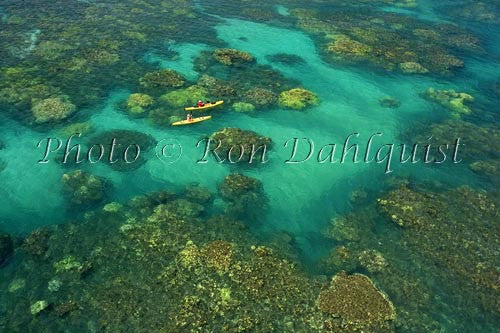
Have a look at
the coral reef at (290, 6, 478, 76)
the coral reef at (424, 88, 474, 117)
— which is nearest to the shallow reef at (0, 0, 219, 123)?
the coral reef at (290, 6, 478, 76)

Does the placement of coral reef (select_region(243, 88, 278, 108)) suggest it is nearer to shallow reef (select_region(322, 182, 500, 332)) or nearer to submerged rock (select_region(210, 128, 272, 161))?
submerged rock (select_region(210, 128, 272, 161))

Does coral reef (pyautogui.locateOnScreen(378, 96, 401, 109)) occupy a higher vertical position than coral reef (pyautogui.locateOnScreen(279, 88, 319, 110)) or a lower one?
higher

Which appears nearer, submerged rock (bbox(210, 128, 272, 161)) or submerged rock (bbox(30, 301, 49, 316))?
submerged rock (bbox(30, 301, 49, 316))

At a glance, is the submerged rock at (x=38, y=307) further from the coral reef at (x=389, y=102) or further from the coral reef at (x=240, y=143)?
the coral reef at (x=389, y=102)

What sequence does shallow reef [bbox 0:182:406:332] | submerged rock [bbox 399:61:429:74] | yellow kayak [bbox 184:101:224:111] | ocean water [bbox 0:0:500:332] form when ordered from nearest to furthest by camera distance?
shallow reef [bbox 0:182:406:332], ocean water [bbox 0:0:500:332], yellow kayak [bbox 184:101:224:111], submerged rock [bbox 399:61:429:74]

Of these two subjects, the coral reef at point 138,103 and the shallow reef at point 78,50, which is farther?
the shallow reef at point 78,50

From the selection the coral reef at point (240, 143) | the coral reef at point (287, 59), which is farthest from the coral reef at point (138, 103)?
the coral reef at point (287, 59)
